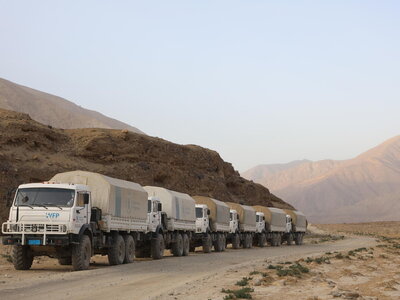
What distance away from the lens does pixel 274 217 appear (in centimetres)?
5781

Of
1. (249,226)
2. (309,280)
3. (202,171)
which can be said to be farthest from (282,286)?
(202,171)

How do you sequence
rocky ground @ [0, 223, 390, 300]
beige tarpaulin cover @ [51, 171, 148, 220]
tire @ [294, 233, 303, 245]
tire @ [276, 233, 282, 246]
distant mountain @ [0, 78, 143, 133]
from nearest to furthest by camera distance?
rocky ground @ [0, 223, 390, 300] → beige tarpaulin cover @ [51, 171, 148, 220] → tire @ [276, 233, 282, 246] → tire @ [294, 233, 303, 245] → distant mountain @ [0, 78, 143, 133]

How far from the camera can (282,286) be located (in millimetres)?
18172

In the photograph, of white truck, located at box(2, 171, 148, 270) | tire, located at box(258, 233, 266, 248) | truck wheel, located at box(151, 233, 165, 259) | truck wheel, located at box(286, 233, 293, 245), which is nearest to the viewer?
white truck, located at box(2, 171, 148, 270)

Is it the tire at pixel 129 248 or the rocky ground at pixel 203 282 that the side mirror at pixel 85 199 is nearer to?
the rocky ground at pixel 203 282

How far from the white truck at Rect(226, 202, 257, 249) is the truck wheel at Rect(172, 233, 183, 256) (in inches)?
468

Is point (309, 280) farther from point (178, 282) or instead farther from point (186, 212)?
point (186, 212)

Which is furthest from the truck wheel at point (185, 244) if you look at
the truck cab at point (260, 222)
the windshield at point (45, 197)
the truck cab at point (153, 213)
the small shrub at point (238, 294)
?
the small shrub at point (238, 294)

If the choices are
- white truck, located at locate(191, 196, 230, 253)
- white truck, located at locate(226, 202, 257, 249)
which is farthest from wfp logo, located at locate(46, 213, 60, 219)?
white truck, located at locate(226, 202, 257, 249)

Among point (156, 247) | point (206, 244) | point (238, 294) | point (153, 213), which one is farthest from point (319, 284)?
point (206, 244)

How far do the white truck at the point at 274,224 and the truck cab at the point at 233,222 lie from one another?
8.41 m

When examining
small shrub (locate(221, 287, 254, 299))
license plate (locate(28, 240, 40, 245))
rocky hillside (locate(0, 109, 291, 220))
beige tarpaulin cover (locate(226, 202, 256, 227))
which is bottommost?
small shrub (locate(221, 287, 254, 299))

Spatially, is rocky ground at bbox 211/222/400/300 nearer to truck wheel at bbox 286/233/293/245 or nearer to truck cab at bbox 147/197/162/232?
truck cab at bbox 147/197/162/232

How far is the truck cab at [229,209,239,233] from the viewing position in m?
47.3
